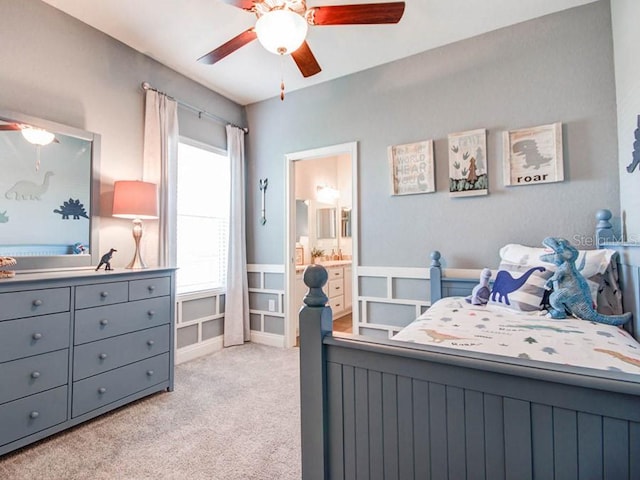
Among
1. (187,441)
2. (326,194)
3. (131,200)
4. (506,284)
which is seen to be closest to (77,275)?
(131,200)

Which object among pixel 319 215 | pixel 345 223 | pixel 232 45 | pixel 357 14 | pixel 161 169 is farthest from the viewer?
pixel 345 223

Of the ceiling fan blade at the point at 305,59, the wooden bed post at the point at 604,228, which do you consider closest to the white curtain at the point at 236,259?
the ceiling fan blade at the point at 305,59

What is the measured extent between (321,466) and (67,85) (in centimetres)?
292

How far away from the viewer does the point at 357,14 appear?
5.69ft

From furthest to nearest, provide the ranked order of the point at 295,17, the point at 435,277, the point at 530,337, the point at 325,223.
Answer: the point at 325,223 → the point at 435,277 → the point at 295,17 → the point at 530,337

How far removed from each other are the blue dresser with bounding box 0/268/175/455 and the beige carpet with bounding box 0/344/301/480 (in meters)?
0.11

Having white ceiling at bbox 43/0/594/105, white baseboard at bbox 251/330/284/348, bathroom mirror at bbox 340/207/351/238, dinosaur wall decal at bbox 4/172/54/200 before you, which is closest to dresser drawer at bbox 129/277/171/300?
dinosaur wall decal at bbox 4/172/54/200

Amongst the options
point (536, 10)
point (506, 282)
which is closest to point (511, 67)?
point (536, 10)

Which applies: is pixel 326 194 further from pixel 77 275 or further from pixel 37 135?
pixel 77 275

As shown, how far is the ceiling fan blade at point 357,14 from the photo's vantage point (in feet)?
5.49

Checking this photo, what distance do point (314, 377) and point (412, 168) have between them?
7.47ft

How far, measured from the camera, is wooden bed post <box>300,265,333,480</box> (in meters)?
1.04

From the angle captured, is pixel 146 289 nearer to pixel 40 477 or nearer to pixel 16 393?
pixel 16 393

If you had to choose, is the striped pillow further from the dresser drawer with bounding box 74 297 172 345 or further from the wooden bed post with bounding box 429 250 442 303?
the dresser drawer with bounding box 74 297 172 345
